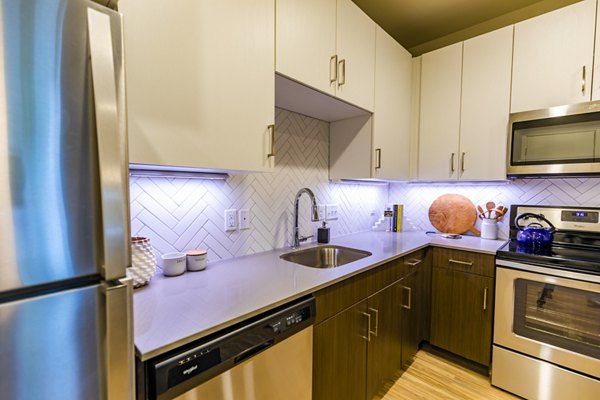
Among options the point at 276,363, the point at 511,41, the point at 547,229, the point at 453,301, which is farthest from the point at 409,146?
the point at 276,363

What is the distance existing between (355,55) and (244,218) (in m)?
1.23

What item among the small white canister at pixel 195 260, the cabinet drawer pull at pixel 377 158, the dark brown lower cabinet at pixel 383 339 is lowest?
the dark brown lower cabinet at pixel 383 339

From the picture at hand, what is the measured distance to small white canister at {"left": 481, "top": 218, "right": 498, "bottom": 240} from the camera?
7.23 ft

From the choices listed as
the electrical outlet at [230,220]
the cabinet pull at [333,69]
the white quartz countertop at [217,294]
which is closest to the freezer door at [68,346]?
the white quartz countertop at [217,294]

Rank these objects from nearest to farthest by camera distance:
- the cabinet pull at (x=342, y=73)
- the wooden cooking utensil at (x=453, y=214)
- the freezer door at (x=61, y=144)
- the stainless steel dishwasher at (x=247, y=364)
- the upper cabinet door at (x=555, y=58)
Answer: the freezer door at (x=61, y=144) → the stainless steel dishwasher at (x=247, y=364) → the cabinet pull at (x=342, y=73) → the upper cabinet door at (x=555, y=58) → the wooden cooking utensil at (x=453, y=214)

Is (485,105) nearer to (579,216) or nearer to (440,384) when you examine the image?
(579,216)

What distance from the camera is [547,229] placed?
1876 mm

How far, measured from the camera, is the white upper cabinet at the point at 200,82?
878 mm

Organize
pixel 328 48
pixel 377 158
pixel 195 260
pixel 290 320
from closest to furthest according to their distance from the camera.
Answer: pixel 290 320 < pixel 195 260 < pixel 328 48 < pixel 377 158

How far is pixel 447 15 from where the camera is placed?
2252 mm

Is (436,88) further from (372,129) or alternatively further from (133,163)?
(133,163)

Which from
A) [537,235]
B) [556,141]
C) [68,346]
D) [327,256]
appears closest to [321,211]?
[327,256]

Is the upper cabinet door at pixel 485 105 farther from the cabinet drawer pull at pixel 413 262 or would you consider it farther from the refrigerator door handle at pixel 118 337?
the refrigerator door handle at pixel 118 337

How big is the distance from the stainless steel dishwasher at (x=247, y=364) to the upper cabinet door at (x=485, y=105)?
182 cm
